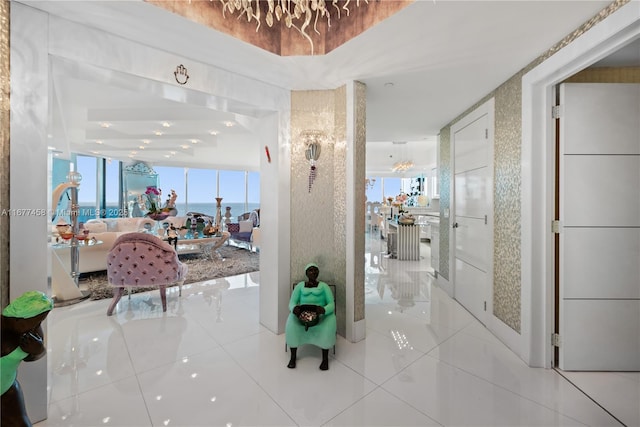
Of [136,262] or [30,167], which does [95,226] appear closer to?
[136,262]

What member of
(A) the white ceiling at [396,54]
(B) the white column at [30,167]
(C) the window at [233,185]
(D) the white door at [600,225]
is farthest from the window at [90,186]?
(D) the white door at [600,225]

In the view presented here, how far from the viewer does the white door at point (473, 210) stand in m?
2.77

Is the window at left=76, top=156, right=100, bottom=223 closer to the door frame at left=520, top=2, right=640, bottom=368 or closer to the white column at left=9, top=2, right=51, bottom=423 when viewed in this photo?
the white column at left=9, top=2, right=51, bottom=423

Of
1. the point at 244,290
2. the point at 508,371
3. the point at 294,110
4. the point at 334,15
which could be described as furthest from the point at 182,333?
the point at 334,15

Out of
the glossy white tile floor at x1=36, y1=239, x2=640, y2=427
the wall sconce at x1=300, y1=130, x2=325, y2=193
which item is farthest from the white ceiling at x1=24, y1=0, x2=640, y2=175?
the glossy white tile floor at x1=36, y1=239, x2=640, y2=427

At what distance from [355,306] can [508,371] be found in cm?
124

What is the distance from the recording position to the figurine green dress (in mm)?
2131

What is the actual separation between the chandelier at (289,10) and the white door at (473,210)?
1.83 metres

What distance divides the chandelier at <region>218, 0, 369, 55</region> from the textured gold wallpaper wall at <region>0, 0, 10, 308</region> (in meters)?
1.14

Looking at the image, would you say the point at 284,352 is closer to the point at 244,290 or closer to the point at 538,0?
the point at 244,290

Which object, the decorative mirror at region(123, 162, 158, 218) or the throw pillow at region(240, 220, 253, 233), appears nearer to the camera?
the throw pillow at region(240, 220, 253, 233)

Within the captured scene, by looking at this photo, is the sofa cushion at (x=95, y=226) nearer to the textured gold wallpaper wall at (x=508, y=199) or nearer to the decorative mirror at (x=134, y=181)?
the decorative mirror at (x=134, y=181)

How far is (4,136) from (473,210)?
150 inches

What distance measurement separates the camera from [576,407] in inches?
66.7
